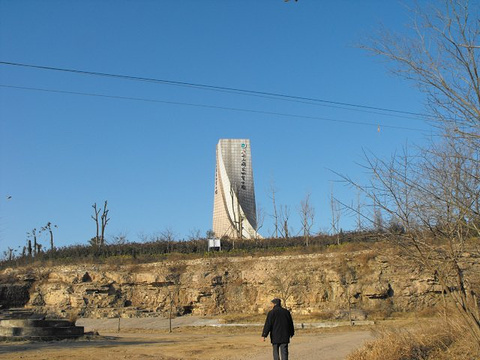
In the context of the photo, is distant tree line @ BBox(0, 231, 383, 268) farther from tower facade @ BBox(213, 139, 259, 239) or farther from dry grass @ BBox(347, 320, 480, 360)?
dry grass @ BBox(347, 320, 480, 360)

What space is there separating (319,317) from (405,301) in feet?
20.5

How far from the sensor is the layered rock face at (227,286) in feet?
112

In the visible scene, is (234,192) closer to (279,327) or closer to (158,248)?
(158,248)

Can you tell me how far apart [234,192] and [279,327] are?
130ft

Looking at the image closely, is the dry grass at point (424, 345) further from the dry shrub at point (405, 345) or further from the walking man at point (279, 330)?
the walking man at point (279, 330)

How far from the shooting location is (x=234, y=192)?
49.8 meters

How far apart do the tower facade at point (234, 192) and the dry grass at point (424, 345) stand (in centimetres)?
3786

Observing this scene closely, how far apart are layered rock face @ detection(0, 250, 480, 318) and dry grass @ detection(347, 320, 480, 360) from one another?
2169 cm

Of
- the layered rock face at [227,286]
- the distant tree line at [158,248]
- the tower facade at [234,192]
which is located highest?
the tower facade at [234,192]

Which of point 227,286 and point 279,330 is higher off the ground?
point 279,330

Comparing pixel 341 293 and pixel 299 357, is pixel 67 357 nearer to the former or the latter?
pixel 299 357

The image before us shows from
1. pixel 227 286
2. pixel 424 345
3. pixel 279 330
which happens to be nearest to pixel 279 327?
pixel 279 330

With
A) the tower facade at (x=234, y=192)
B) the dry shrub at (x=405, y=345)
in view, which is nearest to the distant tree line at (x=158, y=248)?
the tower facade at (x=234, y=192)

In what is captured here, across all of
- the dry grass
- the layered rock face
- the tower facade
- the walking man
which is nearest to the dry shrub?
the dry grass
